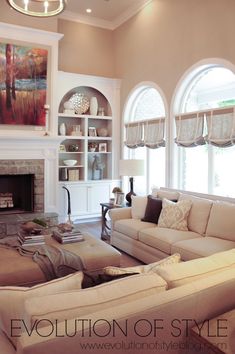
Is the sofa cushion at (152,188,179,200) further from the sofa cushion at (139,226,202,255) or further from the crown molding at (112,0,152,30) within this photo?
the crown molding at (112,0,152,30)

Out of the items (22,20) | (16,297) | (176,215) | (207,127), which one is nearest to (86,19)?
(22,20)

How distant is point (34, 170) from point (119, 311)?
5.10 m

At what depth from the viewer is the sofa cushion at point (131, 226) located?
4238mm

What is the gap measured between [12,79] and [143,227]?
12.3ft

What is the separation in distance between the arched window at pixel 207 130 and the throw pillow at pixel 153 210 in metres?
1.04

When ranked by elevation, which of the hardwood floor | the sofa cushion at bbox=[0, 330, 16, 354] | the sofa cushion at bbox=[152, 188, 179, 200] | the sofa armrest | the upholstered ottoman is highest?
the sofa cushion at bbox=[152, 188, 179, 200]

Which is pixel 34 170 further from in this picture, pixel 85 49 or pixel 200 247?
pixel 200 247

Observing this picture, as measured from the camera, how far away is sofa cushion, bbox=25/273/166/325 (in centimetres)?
123

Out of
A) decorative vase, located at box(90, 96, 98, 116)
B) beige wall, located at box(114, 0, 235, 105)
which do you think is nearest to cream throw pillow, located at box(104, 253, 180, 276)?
beige wall, located at box(114, 0, 235, 105)

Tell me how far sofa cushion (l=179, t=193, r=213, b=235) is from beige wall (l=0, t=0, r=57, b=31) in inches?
176

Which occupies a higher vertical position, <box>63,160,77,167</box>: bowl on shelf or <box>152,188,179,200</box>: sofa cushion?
<box>63,160,77,167</box>: bowl on shelf

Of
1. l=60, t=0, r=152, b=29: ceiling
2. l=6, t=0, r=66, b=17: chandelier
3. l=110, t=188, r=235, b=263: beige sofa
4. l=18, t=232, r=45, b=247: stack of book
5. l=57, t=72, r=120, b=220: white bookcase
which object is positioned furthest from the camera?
l=57, t=72, r=120, b=220: white bookcase

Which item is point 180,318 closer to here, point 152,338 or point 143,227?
point 152,338

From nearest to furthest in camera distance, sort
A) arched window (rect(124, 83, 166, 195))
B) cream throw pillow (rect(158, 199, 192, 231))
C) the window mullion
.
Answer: cream throw pillow (rect(158, 199, 192, 231)) → the window mullion → arched window (rect(124, 83, 166, 195))
